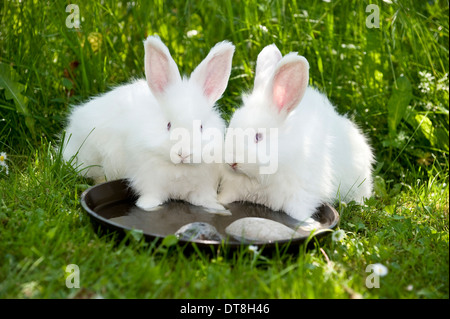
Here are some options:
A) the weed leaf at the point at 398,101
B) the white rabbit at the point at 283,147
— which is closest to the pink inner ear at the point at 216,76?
the white rabbit at the point at 283,147

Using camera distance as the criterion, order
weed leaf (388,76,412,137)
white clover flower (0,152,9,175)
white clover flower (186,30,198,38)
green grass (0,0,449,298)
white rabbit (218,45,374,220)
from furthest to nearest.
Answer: white clover flower (186,30,198,38) < weed leaf (388,76,412,137) < white clover flower (0,152,9,175) < white rabbit (218,45,374,220) < green grass (0,0,449,298)

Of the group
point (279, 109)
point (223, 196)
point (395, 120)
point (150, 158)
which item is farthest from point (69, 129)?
point (395, 120)

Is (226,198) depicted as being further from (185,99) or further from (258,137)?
(185,99)

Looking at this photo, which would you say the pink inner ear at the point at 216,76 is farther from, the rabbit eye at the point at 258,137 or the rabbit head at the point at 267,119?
the rabbit eye at the point at 258,137

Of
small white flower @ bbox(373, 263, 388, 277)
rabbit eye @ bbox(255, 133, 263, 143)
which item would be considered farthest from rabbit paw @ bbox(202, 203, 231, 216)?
small white flower @ bbox(373, 263, 388, 277)

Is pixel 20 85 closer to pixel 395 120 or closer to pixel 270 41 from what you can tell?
pixel 270 41

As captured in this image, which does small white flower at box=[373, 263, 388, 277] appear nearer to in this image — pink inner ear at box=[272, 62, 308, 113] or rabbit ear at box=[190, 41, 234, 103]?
pink inner ear at box=[272, 62, 308, 113]

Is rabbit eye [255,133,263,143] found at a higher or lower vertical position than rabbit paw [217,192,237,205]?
higher
